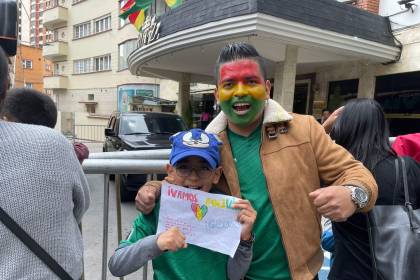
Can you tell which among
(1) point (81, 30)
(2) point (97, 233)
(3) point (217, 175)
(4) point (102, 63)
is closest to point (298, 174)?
(3) point (217, 175)

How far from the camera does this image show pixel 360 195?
4.68 feet

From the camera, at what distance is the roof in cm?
753

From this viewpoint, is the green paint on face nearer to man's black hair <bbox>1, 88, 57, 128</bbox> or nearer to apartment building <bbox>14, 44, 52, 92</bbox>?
man's black hair <bbox>1, 88, 57, 128</bbox>

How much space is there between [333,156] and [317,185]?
154 millimetres

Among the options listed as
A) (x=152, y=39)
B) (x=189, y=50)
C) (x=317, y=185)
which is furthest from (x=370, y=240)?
(x=152, y=39)

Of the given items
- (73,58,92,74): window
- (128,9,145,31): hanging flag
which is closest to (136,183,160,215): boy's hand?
(128,9,145,31): hanging flag

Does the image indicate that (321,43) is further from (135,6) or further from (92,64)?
(92,64)

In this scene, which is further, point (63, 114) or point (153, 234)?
point (63, 114)

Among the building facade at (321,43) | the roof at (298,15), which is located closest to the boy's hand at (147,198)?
the building facade at (321,43)

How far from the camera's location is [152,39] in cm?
1029

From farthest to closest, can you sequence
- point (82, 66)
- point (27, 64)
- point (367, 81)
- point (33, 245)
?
point (27, 64), point (82, 66), point (367, 81), point (33, 245)

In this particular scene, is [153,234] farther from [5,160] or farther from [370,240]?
[370,240]

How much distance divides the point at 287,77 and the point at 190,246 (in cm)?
807

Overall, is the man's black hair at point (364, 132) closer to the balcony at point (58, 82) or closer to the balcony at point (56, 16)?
the balcony at point (58, 82)
